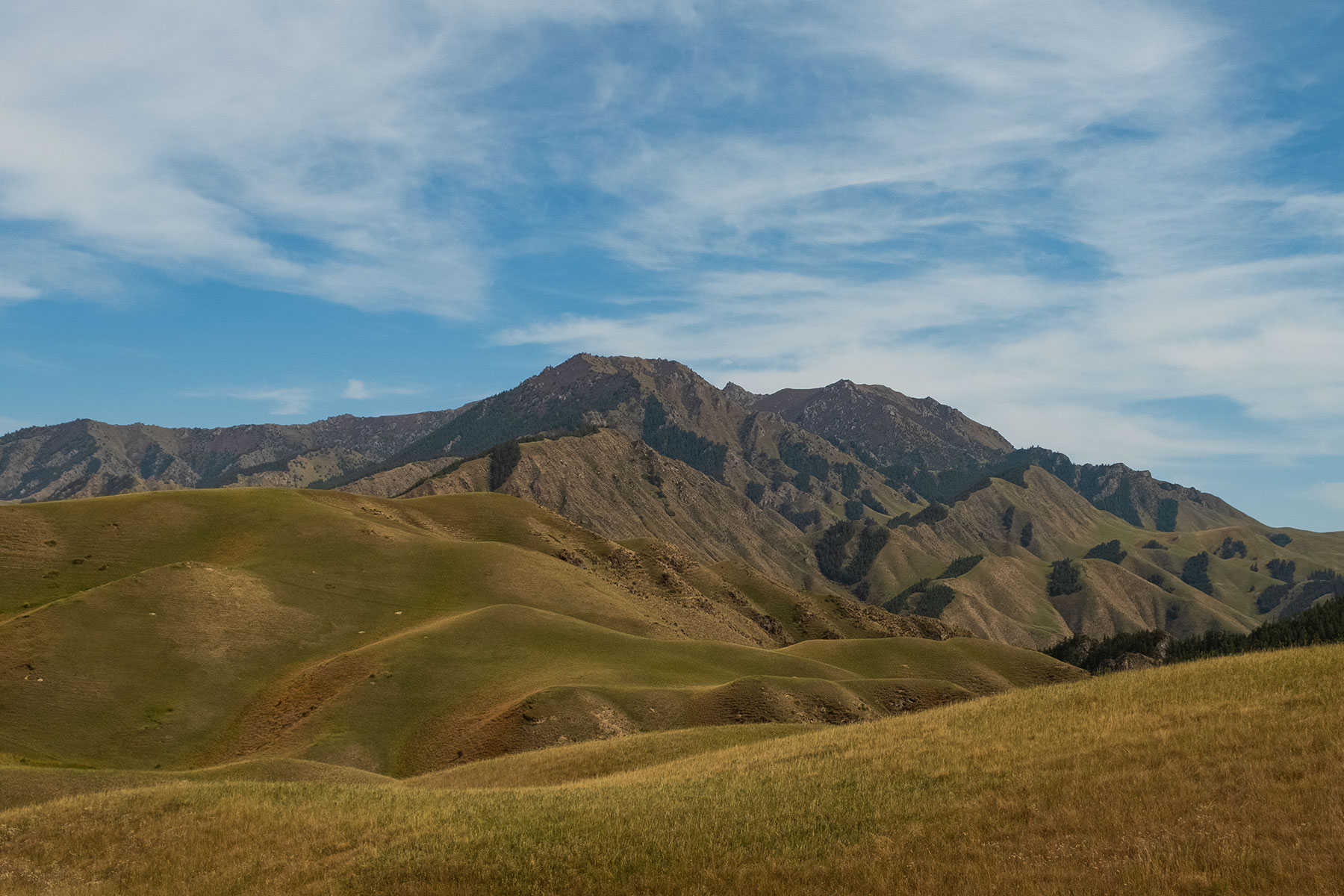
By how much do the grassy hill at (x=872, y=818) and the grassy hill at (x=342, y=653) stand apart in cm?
3754

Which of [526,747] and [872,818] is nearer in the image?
[872,818]

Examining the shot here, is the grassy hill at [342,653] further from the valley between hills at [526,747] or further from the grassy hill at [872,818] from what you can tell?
the grassy hill at [872,818]

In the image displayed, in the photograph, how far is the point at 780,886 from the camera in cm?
2217

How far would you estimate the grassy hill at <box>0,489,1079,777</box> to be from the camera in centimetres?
7262

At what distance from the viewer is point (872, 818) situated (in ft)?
83.5

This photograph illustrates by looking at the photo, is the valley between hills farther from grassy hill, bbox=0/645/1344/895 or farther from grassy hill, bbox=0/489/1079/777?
grassy hill, bbox=0/489/1079/777

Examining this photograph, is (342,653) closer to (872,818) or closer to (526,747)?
(526,747)

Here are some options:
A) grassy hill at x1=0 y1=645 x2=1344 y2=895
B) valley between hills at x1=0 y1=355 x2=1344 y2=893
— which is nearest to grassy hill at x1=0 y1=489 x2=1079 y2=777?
valley between hills at x1=0 y1=355 x2=1344 y2=893

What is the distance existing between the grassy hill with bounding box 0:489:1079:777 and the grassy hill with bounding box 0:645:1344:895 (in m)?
37.5

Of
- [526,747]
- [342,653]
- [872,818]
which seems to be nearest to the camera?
[872,818]

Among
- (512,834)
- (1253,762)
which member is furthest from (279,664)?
(1253,762)

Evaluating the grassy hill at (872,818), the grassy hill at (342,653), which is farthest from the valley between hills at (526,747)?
the grassy hill at (342,653)

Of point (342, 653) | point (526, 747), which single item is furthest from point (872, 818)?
point (342, 653)

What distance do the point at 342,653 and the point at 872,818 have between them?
255ft
